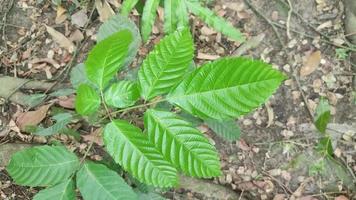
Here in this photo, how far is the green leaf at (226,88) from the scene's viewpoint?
1103 millimetres

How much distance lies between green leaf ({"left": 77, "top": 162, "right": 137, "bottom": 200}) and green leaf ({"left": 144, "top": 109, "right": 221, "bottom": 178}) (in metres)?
0.27

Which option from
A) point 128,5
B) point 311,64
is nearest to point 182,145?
point 128,5

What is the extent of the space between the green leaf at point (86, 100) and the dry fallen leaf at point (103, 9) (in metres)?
1.57

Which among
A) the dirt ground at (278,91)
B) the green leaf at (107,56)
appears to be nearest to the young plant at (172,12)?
the dirt ground at (278,91)

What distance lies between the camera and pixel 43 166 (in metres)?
1.46

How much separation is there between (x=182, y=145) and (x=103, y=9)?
178 centimetres

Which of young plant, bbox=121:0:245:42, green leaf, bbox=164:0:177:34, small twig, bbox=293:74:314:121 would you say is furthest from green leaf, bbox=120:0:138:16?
small twig, bbox=293:74:314:121

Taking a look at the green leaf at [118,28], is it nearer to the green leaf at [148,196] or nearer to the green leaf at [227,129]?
the green leaf at [148,196]

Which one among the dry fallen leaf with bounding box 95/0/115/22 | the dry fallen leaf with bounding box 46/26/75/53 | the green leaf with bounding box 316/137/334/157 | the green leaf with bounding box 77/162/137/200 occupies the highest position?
the dry fallen leaf with bounding box 95/0/115/22

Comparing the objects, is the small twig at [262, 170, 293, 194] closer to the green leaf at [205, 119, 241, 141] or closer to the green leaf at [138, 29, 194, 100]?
the green leaf at [205, 119, 241, 141]

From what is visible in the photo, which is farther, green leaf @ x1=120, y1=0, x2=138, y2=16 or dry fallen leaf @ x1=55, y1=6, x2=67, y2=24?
dry fallen leaf @ x1=55, y1=6, x2=67, y2=24

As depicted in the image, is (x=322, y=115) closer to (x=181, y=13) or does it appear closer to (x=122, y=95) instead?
(x=181, y=13)

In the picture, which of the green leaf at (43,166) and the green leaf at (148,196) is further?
the green leaf at (148,196)

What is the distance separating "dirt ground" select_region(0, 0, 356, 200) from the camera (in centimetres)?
256
